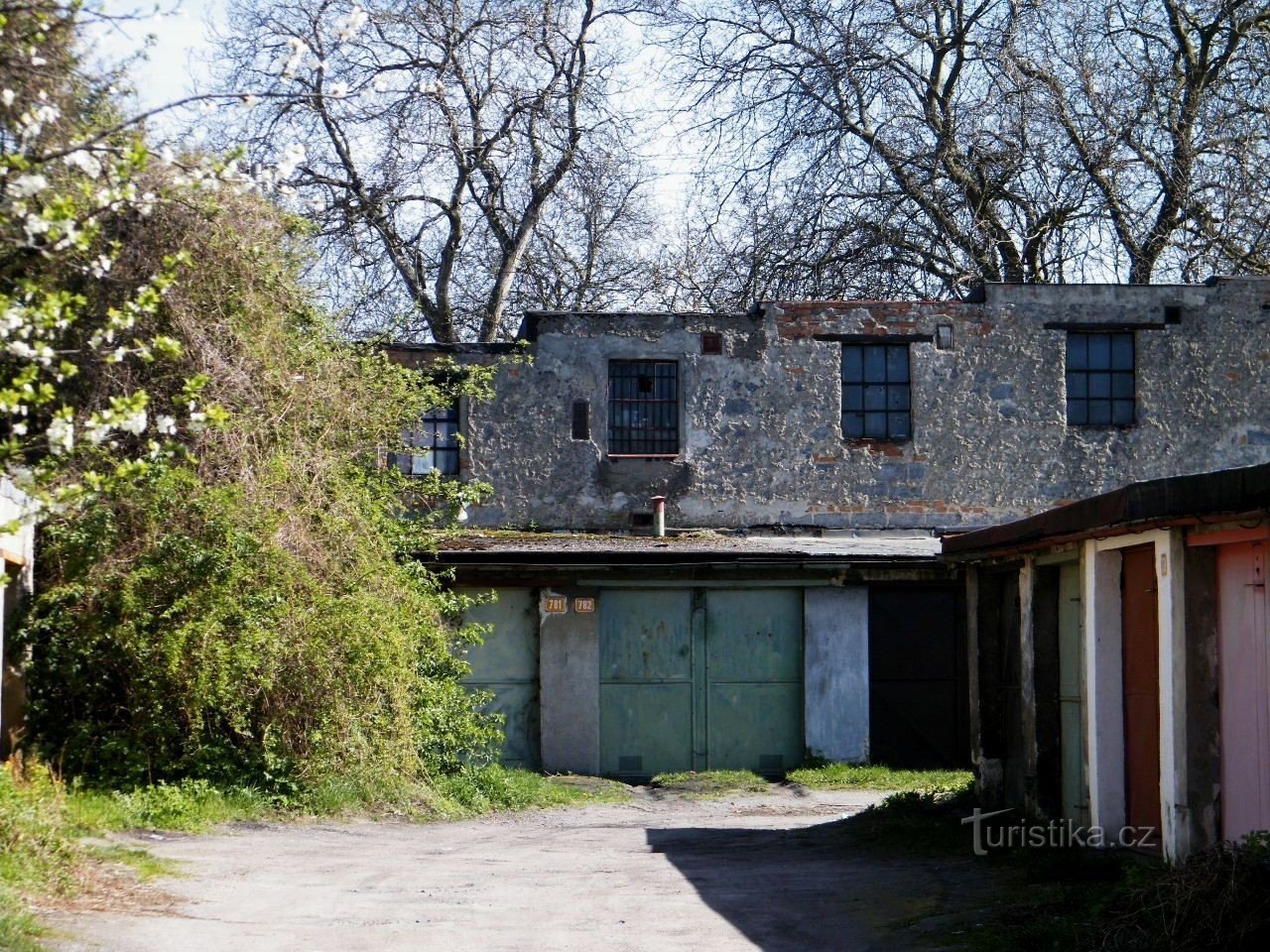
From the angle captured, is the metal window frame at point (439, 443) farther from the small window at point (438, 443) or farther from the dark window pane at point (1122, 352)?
the dark window pane at point (1122, 352)

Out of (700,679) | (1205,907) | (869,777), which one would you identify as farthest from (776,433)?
(1205,907)

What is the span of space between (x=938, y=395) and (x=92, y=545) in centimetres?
1199

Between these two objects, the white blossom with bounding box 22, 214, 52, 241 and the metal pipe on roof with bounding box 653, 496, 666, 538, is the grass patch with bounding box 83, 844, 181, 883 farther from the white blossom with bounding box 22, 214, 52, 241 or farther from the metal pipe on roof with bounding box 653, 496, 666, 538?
the metal pipe on roof with bounding box 653, 496, 666, 538

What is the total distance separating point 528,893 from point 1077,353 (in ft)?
45.7

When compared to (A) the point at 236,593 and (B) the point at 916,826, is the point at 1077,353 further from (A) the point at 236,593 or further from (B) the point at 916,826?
(A) the point at 236,593

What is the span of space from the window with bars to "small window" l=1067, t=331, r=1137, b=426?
573 cm

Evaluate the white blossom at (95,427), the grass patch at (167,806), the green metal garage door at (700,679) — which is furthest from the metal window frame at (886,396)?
the white blossom at (95,427)

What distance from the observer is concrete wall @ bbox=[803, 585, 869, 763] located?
19.2 meters

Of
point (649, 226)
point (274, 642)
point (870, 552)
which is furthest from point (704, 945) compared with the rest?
point (649, 226)

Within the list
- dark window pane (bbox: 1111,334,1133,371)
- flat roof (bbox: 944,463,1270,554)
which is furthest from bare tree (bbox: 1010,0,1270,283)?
flat roof (bbox: 944,463,1270,554)

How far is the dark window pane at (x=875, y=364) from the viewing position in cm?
2111

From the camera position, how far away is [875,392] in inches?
832

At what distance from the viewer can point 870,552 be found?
19016 mm

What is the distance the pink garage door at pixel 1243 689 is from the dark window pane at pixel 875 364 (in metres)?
12.4
